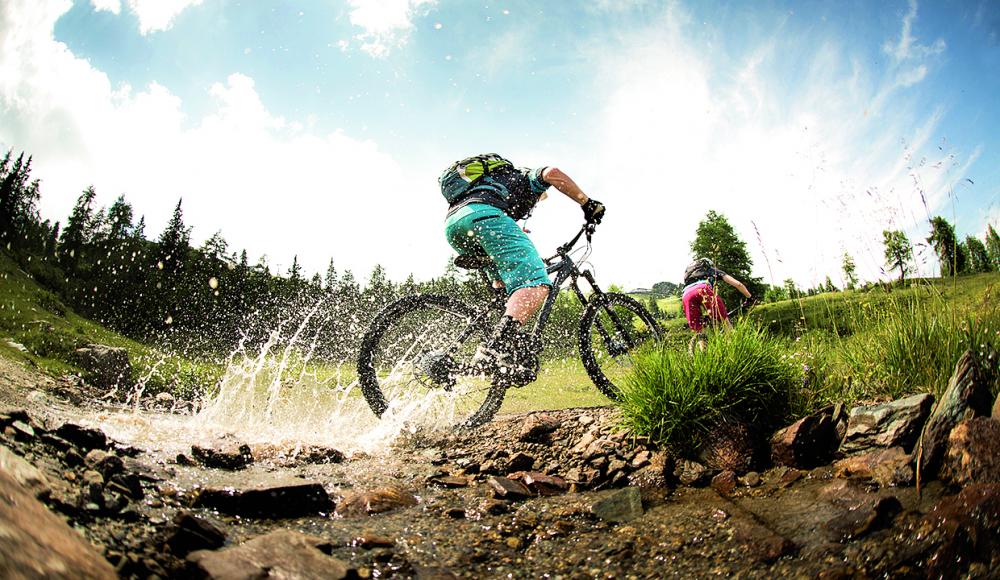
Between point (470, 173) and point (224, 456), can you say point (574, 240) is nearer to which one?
point (470, 173)

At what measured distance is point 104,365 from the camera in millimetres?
6941

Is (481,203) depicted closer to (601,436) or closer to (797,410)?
(601,436)

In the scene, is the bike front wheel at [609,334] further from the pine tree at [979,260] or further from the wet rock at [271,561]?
the wet rock at [271,561]

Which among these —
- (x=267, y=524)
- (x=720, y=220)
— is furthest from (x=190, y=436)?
Answer: (x=720, y=220)

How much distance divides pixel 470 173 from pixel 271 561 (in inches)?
145

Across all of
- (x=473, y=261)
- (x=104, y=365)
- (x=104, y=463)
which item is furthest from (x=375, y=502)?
(x=104, y=365)

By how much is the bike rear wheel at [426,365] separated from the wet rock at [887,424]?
2785 mm

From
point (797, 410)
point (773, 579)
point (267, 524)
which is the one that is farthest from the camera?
point (797, 410)

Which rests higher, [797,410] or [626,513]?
[797,410]

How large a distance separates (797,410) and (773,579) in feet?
6.75

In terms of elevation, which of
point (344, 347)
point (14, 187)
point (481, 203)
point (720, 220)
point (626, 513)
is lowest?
point (626, 513)

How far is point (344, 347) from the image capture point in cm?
476

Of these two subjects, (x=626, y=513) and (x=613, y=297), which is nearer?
(x=626, y=513)

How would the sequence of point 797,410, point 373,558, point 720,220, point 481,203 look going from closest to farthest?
1. point 373,558
2. point 797,410
3. point 481,203
4. point 720,220
